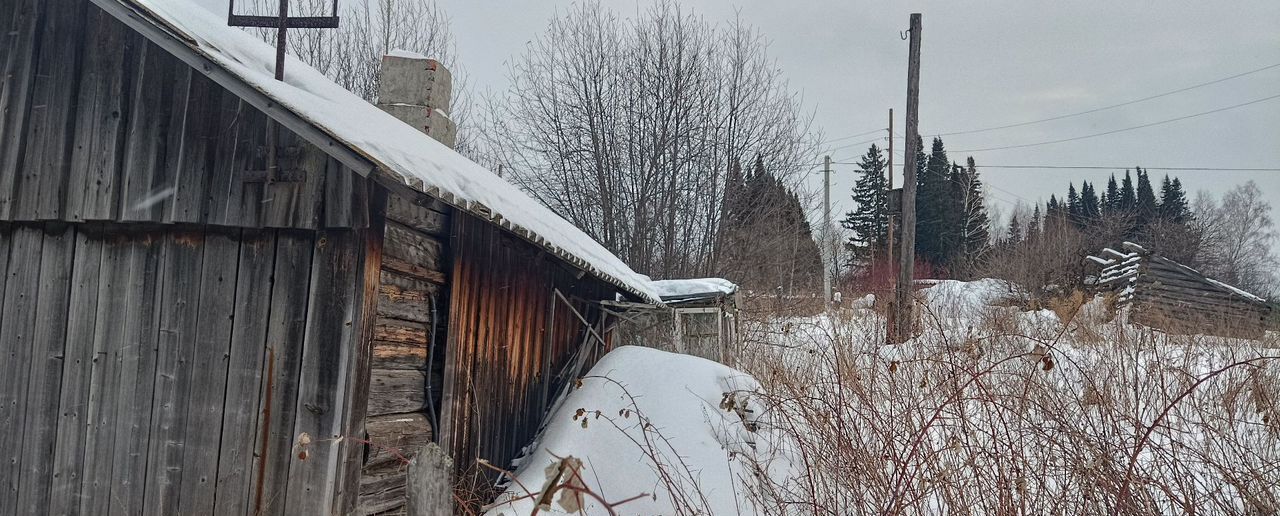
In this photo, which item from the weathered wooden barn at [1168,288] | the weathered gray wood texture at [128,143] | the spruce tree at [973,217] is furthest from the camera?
the spruce tree at [973,217]

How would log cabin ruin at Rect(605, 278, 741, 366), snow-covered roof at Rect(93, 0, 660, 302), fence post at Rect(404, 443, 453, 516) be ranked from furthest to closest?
log cabin ruin at Rect(605, 278, 741, 366)
snow-covered roof at Rect(93, 0, 660, 302)
fence post at Rect(404, 443, 453, 516)

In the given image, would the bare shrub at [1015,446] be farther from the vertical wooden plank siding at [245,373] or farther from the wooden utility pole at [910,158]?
the wooden utility pole at [910,158]

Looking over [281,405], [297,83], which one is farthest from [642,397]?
[297,83]

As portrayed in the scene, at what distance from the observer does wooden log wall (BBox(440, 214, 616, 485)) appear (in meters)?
5.59

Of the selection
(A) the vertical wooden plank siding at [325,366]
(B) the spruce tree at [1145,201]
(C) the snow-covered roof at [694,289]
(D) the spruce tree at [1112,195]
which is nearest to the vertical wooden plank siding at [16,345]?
(A) the vertical wooden plank siding at [325,366]

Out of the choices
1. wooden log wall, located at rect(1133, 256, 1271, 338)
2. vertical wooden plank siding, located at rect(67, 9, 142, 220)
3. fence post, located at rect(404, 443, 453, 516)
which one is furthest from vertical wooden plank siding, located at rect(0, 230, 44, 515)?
wooden log wall, located at rect(1133, 256, 1271, 338)

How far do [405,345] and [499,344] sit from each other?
1.54 metres

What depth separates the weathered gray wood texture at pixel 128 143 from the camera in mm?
4504

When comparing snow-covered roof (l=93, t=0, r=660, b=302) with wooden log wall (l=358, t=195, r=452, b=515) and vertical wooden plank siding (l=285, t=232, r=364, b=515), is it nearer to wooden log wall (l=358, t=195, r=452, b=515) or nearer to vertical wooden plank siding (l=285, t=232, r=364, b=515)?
wooden log wall (l=358, t=195, r=452, b=515)

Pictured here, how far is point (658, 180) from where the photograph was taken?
1859 cm

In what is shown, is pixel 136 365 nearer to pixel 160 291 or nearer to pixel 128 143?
pixel 160 291

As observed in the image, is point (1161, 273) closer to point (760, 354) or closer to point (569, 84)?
point (760, 354)

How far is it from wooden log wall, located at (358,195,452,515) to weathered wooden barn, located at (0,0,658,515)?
0.05 ft

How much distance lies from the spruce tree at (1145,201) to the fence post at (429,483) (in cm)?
5679
